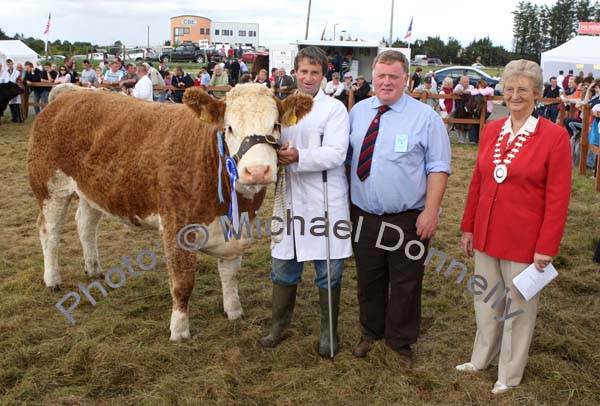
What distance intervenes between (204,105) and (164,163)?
0.67m

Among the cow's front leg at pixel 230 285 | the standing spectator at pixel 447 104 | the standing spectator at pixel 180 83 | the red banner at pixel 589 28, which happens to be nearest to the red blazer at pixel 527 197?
the cow's front leg at pixel 230 285

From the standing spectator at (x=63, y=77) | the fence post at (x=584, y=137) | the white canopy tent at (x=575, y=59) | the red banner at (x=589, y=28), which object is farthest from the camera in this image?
the red banner at (x=589, y=28)

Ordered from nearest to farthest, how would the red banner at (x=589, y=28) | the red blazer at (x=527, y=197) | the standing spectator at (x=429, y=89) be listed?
the red blazer at (x=527, y=197), the standing spectator at (x=429, y=89), the red banner at (x=589, y=28)

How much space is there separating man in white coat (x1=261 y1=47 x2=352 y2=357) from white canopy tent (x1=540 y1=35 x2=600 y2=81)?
73.9ft

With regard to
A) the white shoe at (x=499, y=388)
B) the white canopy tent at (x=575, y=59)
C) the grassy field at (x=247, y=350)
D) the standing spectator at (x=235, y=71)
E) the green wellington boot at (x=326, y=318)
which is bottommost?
the grassy field at (x=247, y=350)

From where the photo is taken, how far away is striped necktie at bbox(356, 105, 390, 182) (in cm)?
330

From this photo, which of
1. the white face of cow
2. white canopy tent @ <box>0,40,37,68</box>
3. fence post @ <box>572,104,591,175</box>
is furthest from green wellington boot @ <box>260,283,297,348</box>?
white canopy tent @ <box>0,40,37,68</box>

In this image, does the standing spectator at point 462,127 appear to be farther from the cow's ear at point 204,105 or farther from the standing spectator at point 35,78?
the standing spectator at point 35,78

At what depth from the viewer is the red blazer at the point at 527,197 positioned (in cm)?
290

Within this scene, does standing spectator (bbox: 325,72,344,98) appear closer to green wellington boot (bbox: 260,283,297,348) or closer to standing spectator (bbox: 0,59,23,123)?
standing spectator (bbox: 0,59,23,123)

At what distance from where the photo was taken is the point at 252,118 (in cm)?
309

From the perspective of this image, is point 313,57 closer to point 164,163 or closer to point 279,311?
point 164,163

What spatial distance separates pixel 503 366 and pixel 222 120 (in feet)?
7.08

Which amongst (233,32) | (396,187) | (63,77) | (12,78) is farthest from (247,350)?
(233,32)
